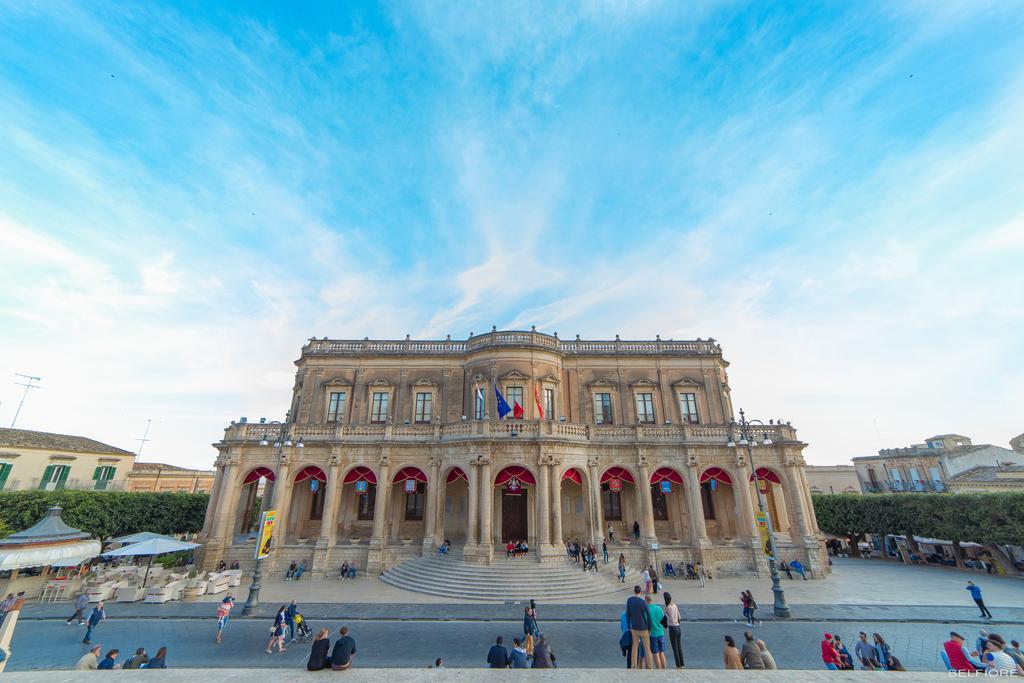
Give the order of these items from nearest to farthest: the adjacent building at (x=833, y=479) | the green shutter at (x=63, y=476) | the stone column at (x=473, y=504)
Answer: the stone column at (x=473, y=504), the green shutter at (x=63, y=476), the adjacent building at (x=833, y=479)

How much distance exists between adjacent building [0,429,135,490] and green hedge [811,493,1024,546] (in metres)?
66.4

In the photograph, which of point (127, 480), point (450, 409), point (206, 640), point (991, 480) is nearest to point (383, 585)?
point (206, 640)

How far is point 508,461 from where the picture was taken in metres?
27.0

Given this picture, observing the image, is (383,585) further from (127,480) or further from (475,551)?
(127,480)

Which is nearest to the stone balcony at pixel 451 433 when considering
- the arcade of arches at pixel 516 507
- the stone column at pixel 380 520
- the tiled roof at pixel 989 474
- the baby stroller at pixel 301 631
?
the arcade of arches at pixel 516 507

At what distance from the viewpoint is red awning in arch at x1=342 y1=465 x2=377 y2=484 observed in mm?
29297

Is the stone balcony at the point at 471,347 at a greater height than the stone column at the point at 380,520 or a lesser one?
greater

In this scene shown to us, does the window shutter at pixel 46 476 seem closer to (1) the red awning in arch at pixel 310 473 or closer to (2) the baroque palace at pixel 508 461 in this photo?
(2) the baroque palace at pixel 508 461

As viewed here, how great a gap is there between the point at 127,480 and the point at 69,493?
21.5 m

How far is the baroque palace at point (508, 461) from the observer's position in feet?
88.9

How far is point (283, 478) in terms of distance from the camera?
28891mm

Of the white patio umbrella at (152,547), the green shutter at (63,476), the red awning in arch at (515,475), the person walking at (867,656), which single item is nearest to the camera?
the person walking at (867,656)

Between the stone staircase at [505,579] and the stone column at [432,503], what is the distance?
1208 mm

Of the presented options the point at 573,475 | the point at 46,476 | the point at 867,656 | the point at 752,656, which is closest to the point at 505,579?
the point at 573,475
